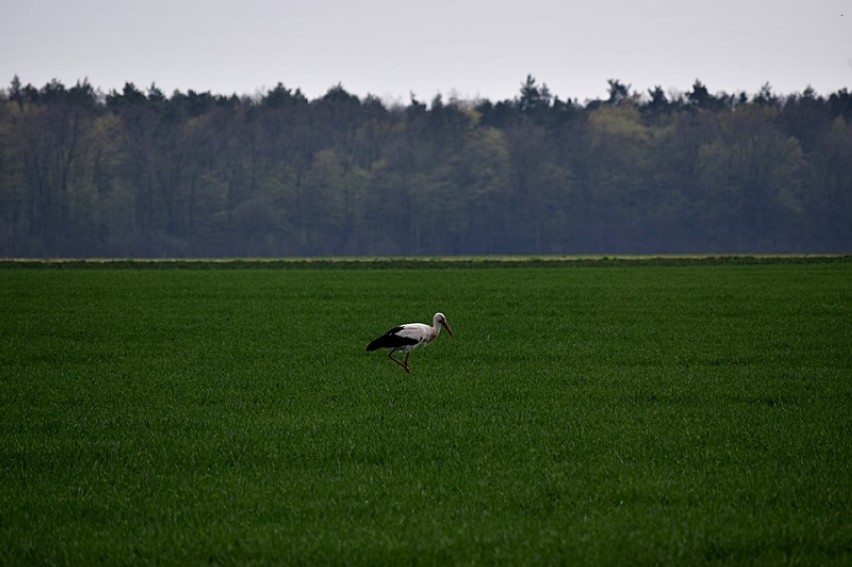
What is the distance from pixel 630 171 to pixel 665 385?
409 ft

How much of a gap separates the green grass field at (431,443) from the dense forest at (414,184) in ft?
351

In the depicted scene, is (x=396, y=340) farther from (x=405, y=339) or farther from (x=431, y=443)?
(x=431, y=443)

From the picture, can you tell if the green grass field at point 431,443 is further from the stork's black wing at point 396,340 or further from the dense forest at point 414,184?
the dense forest at point 414,184

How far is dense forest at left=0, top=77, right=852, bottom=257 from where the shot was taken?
131 metres

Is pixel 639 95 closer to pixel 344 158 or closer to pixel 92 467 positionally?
pixel 344 158

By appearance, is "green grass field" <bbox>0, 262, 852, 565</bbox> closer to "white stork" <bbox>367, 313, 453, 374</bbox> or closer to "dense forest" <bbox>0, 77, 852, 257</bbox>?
"white stork" <bbox>367, 313, 453, 374</bbox>

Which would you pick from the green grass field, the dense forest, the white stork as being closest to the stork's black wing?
the white stork

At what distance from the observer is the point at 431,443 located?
12227 millimetres

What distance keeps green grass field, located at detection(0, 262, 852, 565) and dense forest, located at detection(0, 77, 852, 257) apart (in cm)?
10695

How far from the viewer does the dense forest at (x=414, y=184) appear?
429 ft

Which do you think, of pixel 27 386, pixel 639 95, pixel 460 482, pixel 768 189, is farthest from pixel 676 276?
pixel 639 95

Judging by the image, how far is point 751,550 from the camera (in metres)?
8.35

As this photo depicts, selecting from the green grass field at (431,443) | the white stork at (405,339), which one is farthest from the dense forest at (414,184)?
the white stork at (405,339)

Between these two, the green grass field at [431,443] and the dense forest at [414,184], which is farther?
the dense forest at [414,184]
